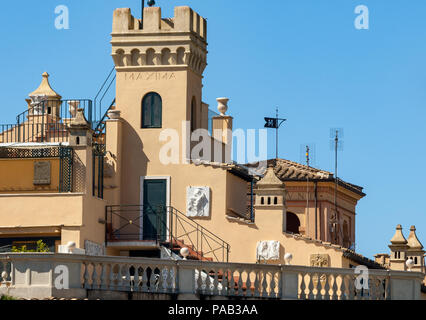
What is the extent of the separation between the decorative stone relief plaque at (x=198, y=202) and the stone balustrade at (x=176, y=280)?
11.6 metres

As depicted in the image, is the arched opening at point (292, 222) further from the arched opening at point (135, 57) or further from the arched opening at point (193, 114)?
the arched opening at point (135, 57)

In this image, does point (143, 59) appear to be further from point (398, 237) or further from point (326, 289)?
point (326, 289)

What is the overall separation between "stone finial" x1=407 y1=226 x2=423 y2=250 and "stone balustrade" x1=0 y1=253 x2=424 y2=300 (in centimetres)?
2870

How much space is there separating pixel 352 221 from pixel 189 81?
18928mm

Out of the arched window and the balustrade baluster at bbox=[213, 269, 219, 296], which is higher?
the arched window

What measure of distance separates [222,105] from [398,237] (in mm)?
10387

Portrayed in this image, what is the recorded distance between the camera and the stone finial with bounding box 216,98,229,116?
2393 inches

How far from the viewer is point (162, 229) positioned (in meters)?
58.1

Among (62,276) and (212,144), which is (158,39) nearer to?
(212,144)

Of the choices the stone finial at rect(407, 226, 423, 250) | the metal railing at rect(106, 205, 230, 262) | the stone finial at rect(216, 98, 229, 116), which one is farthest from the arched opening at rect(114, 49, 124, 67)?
the stone finial at rect(407, 226, 423, 250)

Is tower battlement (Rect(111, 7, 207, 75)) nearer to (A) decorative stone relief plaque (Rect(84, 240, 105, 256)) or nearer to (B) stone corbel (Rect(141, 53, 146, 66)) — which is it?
(B) stone corbel (Rect(141, 53, 146, 66))

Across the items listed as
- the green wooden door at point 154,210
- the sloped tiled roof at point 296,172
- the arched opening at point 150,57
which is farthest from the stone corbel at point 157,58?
the sloped tiled roof at point 296,172

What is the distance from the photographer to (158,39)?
59250 millimetres

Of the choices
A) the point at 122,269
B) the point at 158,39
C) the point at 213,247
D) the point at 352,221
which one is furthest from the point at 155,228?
the point at 352,221
